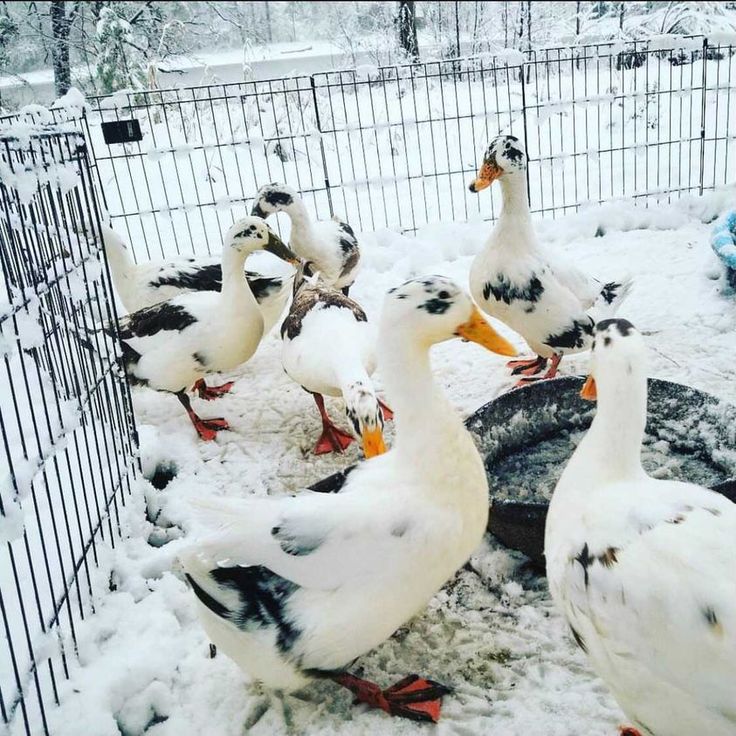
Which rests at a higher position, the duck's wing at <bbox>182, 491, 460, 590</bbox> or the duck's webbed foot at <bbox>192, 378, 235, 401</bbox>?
the duck's wing at <bbox>182, 491, 460, 590</bbox>

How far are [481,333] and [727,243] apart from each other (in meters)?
3.39

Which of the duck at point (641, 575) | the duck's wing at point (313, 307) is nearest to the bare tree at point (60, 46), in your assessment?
the duck's wing at point (313, 307)

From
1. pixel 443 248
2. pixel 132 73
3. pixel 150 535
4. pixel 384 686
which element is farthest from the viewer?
pixel 132 73

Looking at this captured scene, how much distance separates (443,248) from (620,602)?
4.99 m

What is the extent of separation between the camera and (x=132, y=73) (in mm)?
10445

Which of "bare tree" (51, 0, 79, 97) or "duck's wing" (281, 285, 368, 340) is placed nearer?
"duck's wing" (281, 285, 368, 340)

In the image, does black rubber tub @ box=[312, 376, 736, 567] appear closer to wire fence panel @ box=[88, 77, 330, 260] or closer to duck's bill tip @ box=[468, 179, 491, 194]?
duck's bill tip @ box=[468, 179, 491, 194]

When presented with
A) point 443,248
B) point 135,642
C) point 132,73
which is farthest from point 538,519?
point 132,73

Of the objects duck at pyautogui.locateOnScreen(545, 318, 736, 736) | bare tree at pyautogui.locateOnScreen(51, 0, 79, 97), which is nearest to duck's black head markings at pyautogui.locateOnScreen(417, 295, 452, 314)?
duck at pyautogui.locateOnScreen(545, 318, 736, 736)

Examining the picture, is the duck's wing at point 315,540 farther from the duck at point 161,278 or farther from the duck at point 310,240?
the duck at point 310,240

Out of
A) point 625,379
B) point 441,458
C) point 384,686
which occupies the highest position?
point 625,379

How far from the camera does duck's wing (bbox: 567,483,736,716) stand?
1.54m

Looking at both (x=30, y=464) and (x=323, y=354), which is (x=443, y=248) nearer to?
(x=323, y=354)

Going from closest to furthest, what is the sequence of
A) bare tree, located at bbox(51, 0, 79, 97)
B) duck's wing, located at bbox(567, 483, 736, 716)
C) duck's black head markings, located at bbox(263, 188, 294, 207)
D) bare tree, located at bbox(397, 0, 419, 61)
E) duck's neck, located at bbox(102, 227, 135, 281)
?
duck's wing, located at bbox(567, 483, 736, 716) → duck's neck, located at bbox(102, 227, 135, 281) → duck's black head markings, located at bbox(263, 188, 294, 207) → bare tree, located at bbox(51, 0, 79, 97) → bare tree, located at bbox(397, 0, 419, 61)
